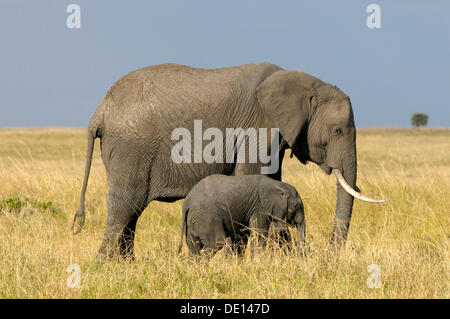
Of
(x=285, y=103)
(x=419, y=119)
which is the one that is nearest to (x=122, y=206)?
(x=285, y=103)

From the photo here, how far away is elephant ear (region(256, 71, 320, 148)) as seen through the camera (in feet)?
23.3

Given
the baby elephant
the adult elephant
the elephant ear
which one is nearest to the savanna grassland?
the baby elephant

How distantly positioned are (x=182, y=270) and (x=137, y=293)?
0.64m

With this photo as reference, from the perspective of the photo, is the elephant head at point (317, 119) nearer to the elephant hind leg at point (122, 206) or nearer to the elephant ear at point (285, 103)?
the elephant ear at point (285, 103)

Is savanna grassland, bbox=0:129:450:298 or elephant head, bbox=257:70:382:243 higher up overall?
elephant head, bbox=257:70:382:243

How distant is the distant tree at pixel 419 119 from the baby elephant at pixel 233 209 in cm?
6656

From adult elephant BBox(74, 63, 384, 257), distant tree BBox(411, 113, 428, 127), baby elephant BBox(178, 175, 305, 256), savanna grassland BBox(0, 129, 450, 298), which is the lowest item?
distant tree BBox(411, 113, 428, 127)

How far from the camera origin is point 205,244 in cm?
625

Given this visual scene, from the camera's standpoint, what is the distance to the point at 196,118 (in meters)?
7.00

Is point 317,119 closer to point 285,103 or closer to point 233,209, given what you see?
point 285,103

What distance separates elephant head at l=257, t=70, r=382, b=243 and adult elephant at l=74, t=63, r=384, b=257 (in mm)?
12

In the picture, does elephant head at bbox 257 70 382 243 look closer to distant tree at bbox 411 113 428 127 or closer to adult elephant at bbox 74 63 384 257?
adult elephant at bbox 74 63 384 257

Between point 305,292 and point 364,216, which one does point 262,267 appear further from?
point 364,216
